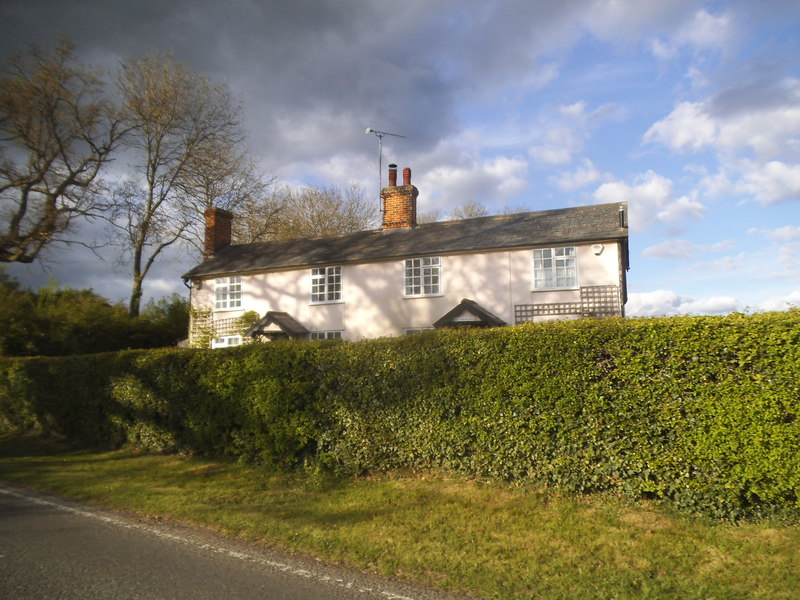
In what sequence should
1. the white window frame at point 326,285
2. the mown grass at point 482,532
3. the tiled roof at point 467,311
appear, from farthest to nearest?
the white window frame at point 326,285
the tiled roof at point 467,311
the mown grass at point 482,532

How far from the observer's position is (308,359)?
10180 mm

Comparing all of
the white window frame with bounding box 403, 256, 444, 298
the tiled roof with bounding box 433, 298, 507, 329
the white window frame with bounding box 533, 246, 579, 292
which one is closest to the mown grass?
the tiled roof with bounding box 433, 298, 507, 329

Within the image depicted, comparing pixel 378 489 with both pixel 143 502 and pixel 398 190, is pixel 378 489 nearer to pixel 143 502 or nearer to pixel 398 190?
pixel 143 502

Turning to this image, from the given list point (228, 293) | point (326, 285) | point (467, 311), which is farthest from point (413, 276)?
point (228, 293)

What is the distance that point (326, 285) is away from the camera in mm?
22609

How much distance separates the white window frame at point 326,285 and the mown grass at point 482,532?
12693mm

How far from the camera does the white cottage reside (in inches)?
730

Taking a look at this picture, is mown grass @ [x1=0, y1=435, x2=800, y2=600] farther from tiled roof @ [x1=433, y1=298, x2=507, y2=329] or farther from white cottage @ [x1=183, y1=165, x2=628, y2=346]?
white cottage @ [x1=183, y1=165, x2=628, y2=346]

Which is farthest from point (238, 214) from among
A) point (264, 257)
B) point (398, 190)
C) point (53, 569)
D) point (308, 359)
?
point (53, 569)

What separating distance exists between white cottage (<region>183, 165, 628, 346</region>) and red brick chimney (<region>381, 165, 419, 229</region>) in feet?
0.14

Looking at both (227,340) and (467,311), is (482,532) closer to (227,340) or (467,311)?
(467,311)

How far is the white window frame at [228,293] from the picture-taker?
2411 cm

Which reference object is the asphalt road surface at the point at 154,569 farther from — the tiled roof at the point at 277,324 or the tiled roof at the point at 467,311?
the tiled roof at the point at 277,324

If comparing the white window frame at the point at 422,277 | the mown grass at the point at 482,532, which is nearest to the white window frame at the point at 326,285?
the white window frame at the point at 422,277
